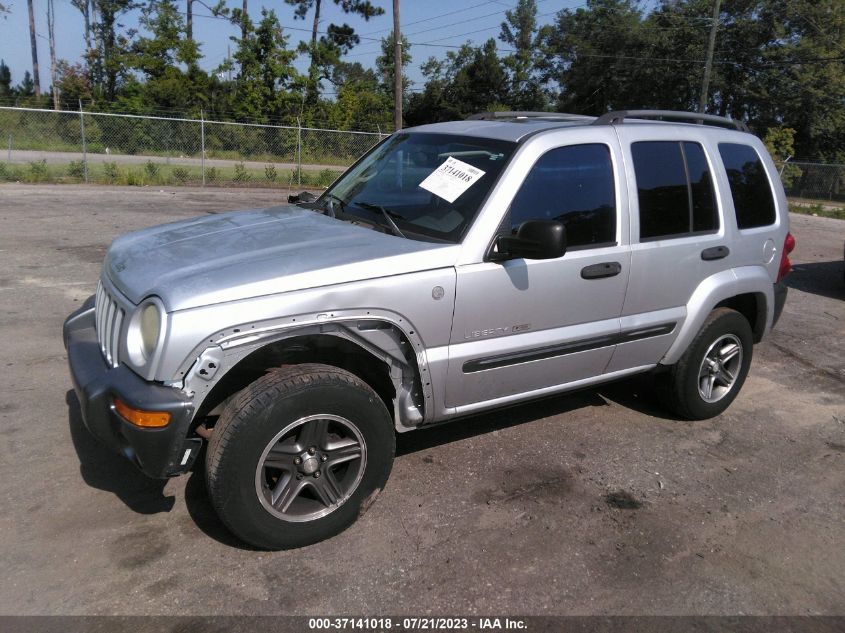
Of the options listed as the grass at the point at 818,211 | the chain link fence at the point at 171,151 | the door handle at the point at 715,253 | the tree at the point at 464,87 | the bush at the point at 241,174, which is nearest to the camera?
the door handle at the point at 715,253

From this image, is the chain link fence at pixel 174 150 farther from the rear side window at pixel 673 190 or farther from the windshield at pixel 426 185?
the rear side window at pixel 673 190

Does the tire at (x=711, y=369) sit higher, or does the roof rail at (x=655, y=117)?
the roof rail at (x=655, y=117)

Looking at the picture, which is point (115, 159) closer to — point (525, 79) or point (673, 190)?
point (673, 190)

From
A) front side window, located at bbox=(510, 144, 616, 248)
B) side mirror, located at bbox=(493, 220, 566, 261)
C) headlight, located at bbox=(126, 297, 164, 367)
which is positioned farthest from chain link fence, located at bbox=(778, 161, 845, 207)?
headlight, located at bbox=(126, 297, 164, 367)

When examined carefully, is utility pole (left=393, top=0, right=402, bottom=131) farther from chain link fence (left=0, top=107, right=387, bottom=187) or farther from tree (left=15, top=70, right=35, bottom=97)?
tree (left=15, top=70, right=35, bottom=97)

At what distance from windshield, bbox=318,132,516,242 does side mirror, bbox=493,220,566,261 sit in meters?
0.26

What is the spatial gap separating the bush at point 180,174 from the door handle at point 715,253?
743 inches

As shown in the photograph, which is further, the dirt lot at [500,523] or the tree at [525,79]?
the tree at [525,79]

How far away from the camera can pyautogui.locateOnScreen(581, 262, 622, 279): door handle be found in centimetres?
384

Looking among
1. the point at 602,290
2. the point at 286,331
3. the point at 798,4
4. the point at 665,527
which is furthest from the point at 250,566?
the point at 798,4

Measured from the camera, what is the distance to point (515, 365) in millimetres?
3711

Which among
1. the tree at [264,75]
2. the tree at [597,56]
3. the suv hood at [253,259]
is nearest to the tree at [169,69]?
the tree at [264,75]

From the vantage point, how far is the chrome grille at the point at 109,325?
3.15 m

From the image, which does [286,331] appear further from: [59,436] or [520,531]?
[59,436]
